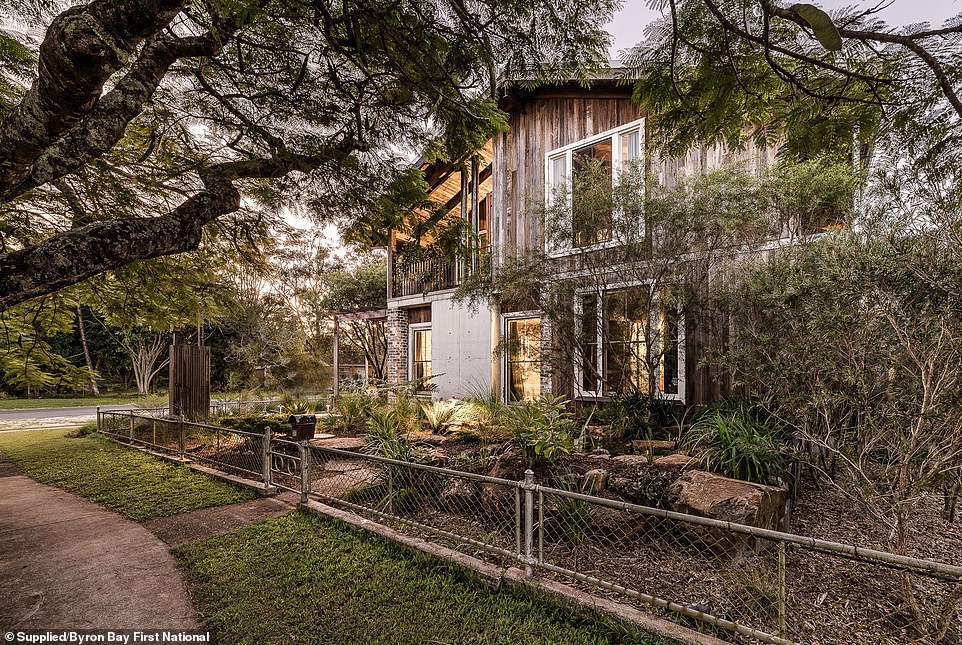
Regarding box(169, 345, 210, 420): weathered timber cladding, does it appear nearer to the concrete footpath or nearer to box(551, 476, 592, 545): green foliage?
the concrete footpath

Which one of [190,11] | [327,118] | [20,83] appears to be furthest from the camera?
[327,118]

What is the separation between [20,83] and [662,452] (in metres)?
7.84

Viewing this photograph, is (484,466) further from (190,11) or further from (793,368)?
(190,11)

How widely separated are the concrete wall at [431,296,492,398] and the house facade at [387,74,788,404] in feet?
0.10

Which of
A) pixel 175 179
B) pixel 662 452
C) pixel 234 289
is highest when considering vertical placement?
pixel 175 179

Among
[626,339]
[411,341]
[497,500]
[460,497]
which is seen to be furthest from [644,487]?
[411,341]

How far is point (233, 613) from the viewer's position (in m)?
2.94

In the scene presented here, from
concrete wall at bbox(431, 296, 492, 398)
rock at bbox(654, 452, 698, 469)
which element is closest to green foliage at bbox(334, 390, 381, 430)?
concrete wall at bbox(431, 296, 492, 398)

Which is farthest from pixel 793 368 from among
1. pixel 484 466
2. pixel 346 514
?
pixel 346 514

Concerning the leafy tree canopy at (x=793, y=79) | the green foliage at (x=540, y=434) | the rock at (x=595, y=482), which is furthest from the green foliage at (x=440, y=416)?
the leafy tree canopy at (x=793, y=79)

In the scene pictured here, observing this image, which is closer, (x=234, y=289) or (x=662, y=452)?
(x=662, y=452)

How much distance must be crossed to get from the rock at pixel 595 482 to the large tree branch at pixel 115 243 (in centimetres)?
426

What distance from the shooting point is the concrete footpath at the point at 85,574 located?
2945mm

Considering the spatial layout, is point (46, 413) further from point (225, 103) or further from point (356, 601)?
point (356, 601)
